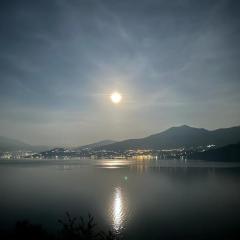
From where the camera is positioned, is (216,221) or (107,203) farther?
(107,203)

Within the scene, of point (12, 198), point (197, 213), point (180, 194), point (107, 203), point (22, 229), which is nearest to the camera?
point (22, 229)

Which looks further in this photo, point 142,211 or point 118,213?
point 142,211

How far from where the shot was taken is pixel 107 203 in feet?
238

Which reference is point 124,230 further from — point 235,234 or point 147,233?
point 235,234

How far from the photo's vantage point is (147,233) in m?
45.1

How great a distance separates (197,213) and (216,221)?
7592 millimetres

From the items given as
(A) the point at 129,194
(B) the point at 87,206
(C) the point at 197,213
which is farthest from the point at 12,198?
(C) the point at 197,213

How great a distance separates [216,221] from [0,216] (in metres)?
39.1

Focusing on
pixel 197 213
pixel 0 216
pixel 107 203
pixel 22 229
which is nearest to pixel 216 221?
pixel 197 213

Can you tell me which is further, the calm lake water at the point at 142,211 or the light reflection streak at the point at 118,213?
the light reflection streak at the point at 118,213

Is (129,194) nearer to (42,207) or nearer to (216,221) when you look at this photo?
(42,207)

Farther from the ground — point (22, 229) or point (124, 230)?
point (22, 229)

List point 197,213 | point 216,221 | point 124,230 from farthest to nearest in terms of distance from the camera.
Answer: point 197,213, point 216,221, point 124,230

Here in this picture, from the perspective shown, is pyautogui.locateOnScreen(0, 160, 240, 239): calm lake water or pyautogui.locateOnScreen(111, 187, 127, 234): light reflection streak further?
pyautogui.locateOnScreen(111, 187, 127, 234): light reflection streak
